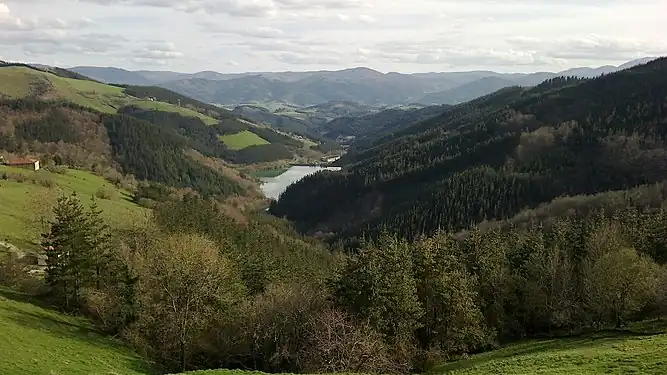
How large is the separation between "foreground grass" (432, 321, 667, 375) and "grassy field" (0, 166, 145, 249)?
58.9 metres

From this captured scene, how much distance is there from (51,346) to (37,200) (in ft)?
148

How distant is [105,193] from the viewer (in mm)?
127188

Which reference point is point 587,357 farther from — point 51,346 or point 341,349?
point 51,346

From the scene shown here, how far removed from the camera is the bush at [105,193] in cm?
12477

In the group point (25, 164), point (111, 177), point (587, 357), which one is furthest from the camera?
point (111, 177)

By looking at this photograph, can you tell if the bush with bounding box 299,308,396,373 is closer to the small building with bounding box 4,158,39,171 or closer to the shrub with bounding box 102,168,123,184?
the small building with bounding box 4,158,39,171

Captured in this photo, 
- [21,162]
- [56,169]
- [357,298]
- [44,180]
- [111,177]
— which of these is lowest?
[111,177]

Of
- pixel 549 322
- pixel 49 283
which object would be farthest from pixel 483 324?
pixel 49 283

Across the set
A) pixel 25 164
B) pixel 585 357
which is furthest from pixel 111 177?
pixel 585 357

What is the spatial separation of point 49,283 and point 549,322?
170 ft

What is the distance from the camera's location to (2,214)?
8356cm

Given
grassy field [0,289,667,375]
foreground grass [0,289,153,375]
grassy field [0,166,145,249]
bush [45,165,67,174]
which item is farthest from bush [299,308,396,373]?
bush [45,165,67,174]

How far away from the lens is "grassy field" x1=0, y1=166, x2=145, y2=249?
253 feet

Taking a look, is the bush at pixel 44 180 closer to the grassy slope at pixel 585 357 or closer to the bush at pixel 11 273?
the bush at pixel 11 273
